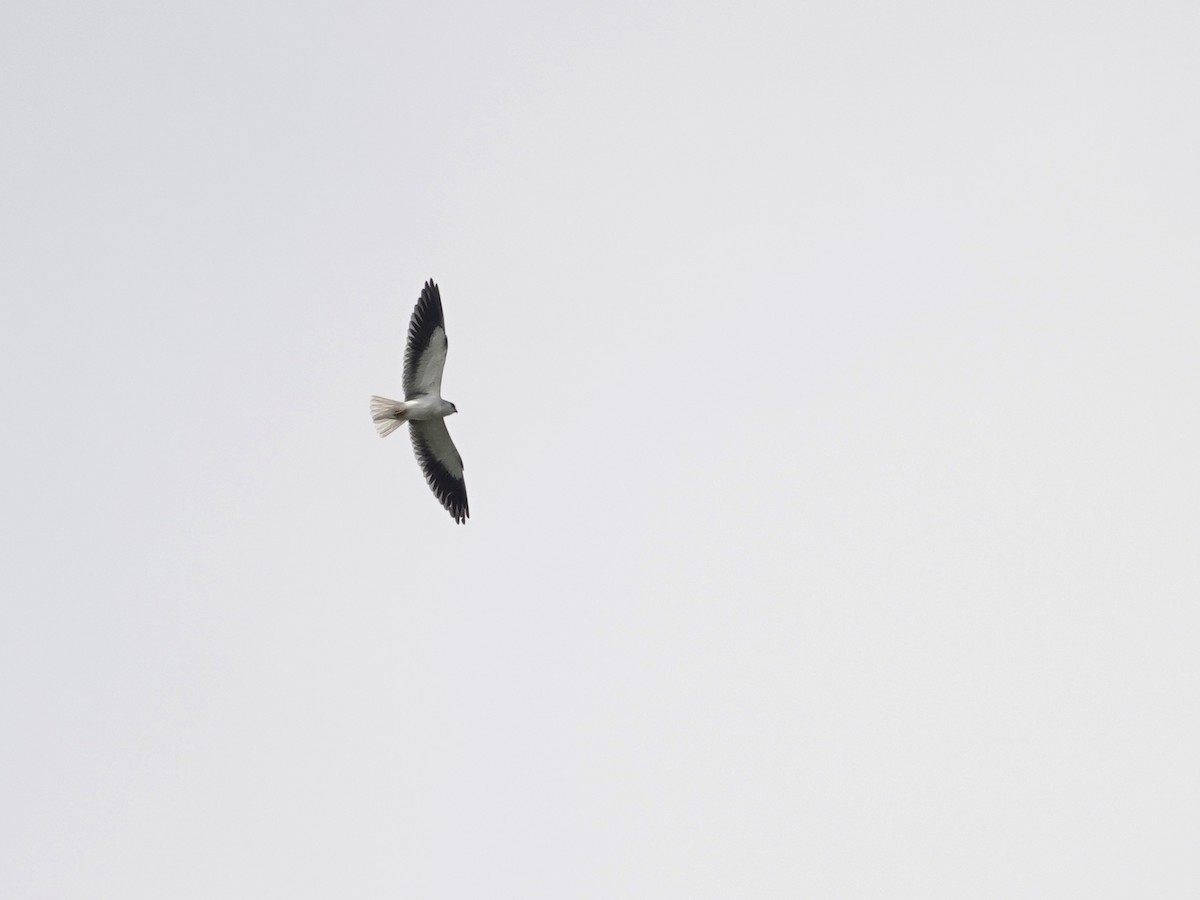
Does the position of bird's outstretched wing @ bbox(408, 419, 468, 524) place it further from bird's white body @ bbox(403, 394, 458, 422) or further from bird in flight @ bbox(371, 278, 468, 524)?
bird's white body @ bbox(403, 394, 458, 422)

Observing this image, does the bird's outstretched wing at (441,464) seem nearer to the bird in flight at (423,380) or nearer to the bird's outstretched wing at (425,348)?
the bird in flight at (423,380)

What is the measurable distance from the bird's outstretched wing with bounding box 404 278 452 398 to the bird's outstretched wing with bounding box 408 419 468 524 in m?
0.97

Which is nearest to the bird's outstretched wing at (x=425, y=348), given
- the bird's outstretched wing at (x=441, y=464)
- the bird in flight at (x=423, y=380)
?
the bird in flight at (x=423, y=380)

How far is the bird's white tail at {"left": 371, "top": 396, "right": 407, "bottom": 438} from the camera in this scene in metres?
31.7

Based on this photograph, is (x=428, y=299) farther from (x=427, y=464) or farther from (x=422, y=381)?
(x=427, y=464)

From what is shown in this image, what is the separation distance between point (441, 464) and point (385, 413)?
281 cm

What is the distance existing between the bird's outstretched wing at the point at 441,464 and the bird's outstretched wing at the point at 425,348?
3.17 ft

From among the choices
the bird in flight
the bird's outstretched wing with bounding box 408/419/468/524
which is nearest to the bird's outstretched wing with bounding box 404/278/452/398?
the bird in flight

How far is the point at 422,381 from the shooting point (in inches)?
1268

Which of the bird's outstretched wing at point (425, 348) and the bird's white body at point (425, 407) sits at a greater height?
the bird's outstretched wing at point (425, 348)

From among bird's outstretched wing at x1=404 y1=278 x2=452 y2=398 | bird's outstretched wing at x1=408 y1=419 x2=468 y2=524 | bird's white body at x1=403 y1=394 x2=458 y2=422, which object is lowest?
bird's outstretched wing at x1=408 y1=419 x2=468 y2=524

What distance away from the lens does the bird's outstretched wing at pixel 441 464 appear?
109 ft

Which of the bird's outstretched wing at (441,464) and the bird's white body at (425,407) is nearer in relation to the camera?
the bird's white body at (425,407)

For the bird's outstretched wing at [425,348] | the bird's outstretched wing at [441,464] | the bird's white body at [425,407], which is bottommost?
the bird's outstretched wing at [441,464]
